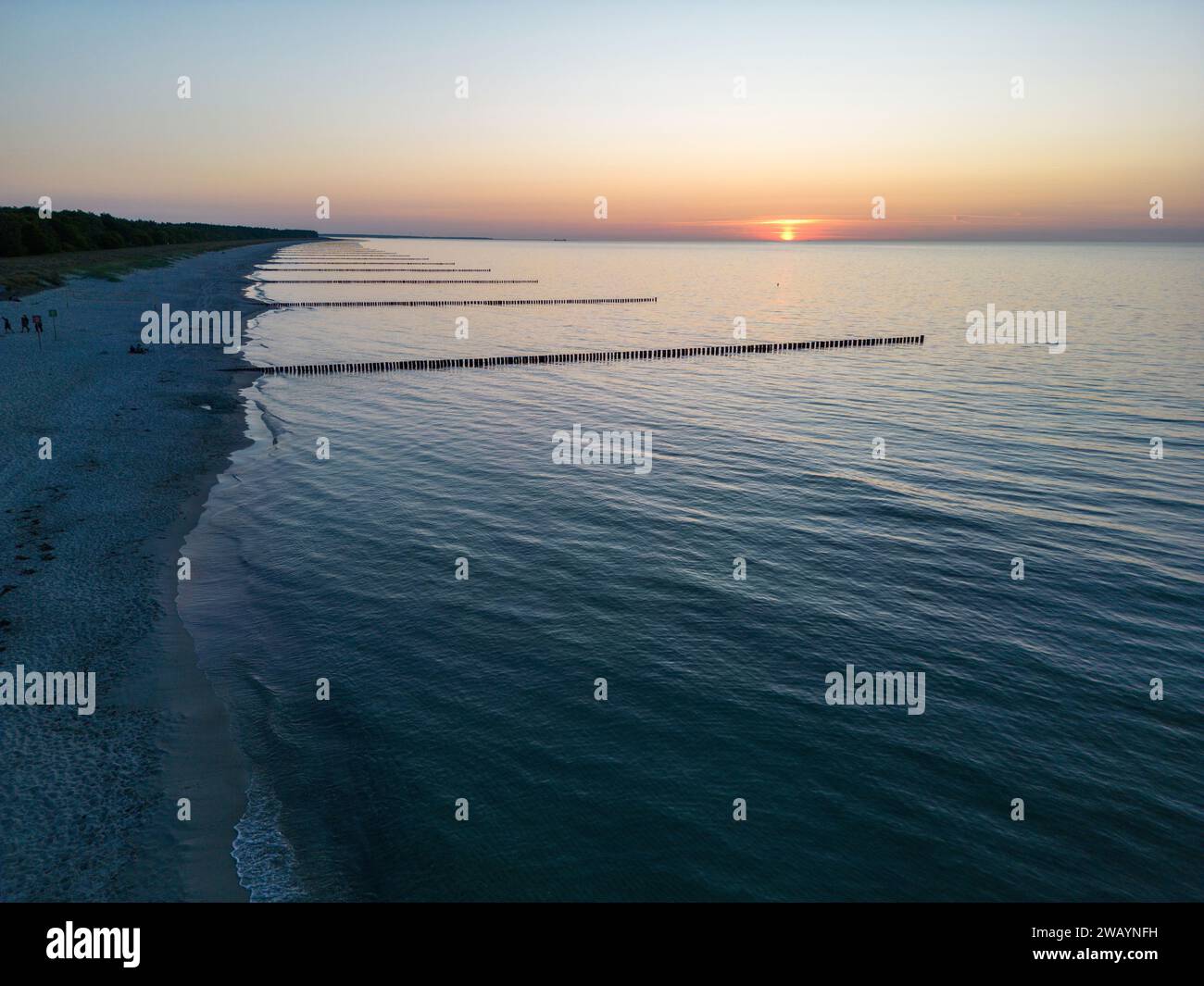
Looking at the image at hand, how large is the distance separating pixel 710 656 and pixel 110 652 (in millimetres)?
17808

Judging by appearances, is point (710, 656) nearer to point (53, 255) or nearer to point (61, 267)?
point (61, 267)

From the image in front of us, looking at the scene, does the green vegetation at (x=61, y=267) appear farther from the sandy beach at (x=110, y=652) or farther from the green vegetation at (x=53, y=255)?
the sandy beach at (x=110, y=652)

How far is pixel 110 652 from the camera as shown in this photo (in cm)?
2312

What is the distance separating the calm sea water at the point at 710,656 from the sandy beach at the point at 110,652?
1.11m

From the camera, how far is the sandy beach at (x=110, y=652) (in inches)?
614

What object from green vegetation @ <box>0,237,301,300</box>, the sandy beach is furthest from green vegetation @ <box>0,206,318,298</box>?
the sandy beach

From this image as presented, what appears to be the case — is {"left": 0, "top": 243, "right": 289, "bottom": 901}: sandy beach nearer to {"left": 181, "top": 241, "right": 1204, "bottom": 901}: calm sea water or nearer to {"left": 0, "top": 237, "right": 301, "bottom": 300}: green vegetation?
{"left": 181, "top": 241, "right": 1204, "bottom": 901}: calm sea water

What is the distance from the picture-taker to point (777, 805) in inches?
707

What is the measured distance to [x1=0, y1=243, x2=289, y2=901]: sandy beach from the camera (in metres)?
15.6

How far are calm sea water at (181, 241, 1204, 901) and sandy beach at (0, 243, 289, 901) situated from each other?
43.7 inches

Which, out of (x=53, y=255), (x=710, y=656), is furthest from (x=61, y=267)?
(x=710, y=656)

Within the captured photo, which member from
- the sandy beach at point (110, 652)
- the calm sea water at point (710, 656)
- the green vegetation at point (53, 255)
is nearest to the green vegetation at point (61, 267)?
the green vegetation at point (53, 255)

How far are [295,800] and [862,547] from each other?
76.9 ft

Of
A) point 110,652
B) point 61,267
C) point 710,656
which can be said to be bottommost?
→ point 710,656
